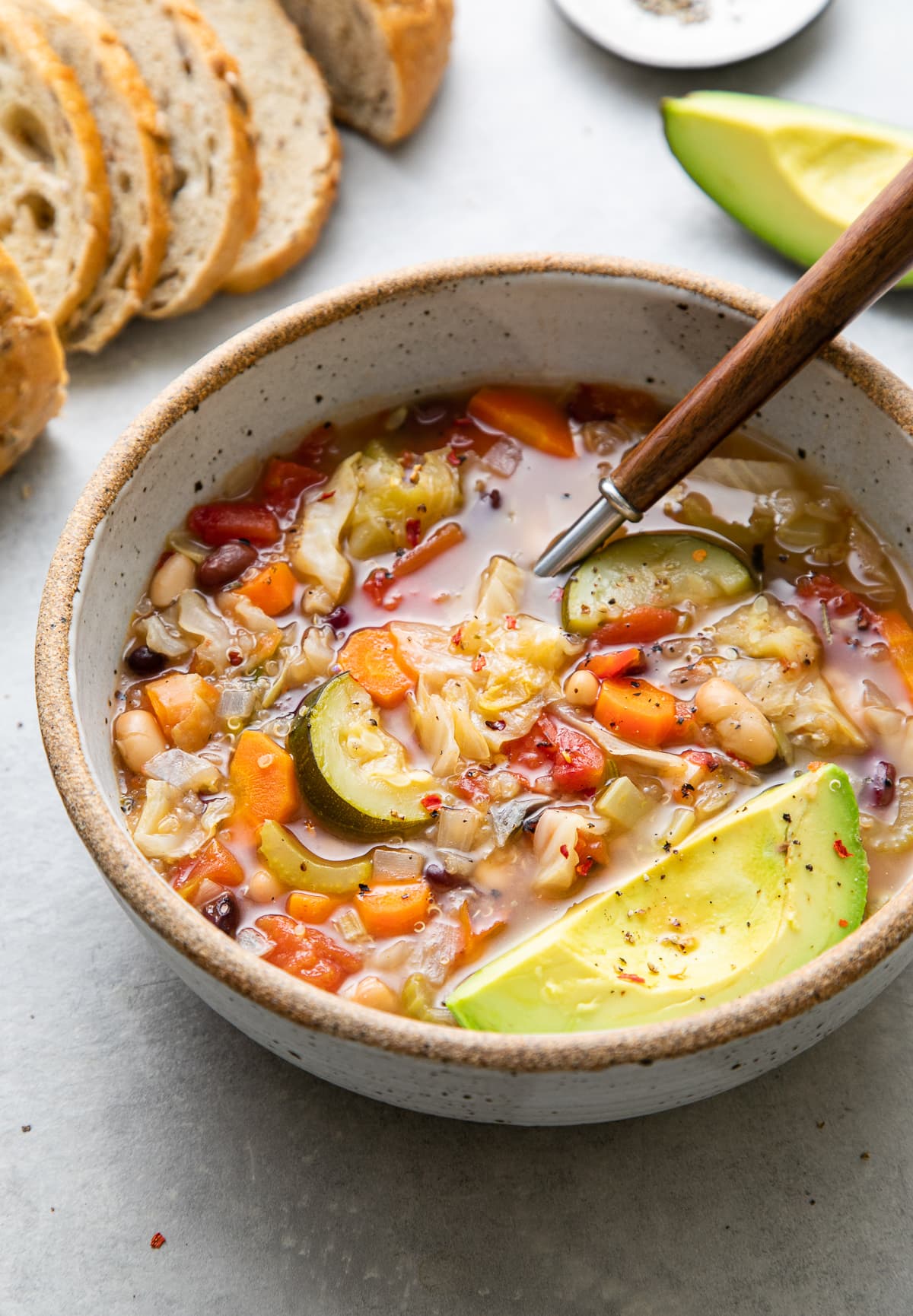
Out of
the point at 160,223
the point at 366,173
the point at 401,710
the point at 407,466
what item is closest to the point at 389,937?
the point at 401,710

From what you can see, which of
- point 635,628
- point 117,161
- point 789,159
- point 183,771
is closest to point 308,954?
point 183,771

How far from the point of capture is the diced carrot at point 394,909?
8.05 ft

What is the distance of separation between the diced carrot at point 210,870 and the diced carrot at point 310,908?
12 cm

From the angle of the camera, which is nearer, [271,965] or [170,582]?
[271,965]

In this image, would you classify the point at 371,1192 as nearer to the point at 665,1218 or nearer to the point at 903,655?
the point at 665,1218

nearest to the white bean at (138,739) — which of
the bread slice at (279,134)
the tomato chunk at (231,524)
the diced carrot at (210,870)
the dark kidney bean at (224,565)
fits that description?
the diced carrot at (210,870)

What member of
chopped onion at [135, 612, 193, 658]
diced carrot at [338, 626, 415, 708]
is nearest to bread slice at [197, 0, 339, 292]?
chopped onion at [135, 612, 193, 658]

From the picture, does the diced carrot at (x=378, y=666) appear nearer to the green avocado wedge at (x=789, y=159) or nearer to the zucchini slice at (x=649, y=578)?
the zucchini slice at (x=649, y=578)

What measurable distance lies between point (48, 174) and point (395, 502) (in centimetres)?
163

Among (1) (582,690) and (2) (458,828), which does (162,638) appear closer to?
(2) (458,828)

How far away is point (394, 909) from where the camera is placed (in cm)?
246

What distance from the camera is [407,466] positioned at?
3.03 metres

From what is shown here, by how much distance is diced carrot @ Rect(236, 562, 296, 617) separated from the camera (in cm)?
282

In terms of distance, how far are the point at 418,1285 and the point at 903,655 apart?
63.3 inches
